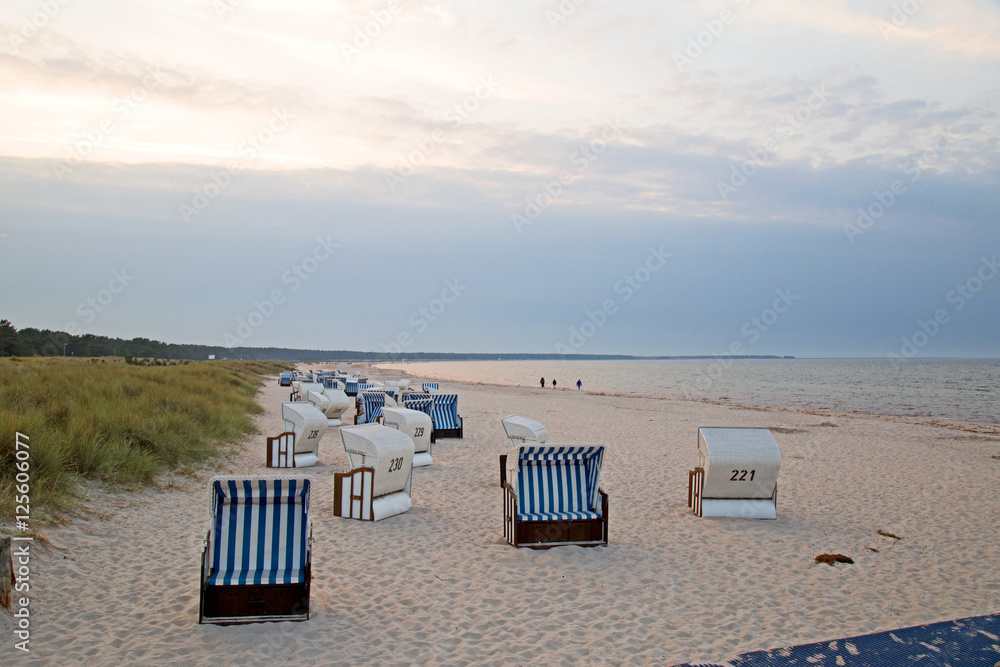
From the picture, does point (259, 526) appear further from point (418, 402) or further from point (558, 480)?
point (418, 402)

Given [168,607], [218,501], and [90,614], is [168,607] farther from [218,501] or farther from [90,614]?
[218,501]

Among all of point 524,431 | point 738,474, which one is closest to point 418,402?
point 524,431

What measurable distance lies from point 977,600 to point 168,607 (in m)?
7.76

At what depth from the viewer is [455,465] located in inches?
554

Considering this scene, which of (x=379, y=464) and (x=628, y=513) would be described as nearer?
Result: (x=379, y=464)

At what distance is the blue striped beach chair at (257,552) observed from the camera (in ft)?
17.9

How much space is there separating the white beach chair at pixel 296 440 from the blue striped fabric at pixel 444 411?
550 cm

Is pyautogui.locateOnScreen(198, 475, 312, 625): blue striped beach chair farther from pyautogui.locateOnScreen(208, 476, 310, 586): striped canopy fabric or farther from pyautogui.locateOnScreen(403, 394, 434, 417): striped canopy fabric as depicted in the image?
pyautogui.locateOnScreen(403, 394, 434, 417): striped canopy fabric

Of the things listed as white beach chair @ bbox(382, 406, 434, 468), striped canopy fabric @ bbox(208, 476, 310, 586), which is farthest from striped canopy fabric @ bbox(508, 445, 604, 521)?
white beach chair @ bbox(382, 406, 434, 468)

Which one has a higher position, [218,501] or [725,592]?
[218,501]

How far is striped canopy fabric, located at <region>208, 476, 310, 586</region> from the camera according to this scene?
570cm

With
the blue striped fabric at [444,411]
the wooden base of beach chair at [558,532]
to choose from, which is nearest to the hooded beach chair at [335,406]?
the blue striped fabric at [444,411]

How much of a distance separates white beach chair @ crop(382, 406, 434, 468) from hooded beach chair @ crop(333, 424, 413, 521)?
3.21 meters

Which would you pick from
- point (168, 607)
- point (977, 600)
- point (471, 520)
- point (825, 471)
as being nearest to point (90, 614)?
point (168, 607)
